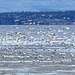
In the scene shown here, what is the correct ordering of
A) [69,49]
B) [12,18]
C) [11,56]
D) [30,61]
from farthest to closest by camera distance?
[12,18] → [69,49] → [11,56] → [30,61]

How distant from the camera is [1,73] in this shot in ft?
91.7

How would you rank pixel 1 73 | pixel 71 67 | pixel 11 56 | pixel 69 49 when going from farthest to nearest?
pixel 69 49 < pixel 11 56 < pixel 71 67 < pixel 1 73

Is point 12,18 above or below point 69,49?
below

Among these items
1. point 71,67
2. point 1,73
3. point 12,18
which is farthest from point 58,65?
point 12,18

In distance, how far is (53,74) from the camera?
28.0 meters

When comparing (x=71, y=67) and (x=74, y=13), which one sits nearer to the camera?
(x=71, y=67)

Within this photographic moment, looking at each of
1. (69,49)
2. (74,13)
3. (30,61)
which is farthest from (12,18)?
(30,61)

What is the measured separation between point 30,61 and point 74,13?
98.8 m

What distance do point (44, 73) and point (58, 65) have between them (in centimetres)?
365

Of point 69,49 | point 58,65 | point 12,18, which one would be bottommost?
point 12,18

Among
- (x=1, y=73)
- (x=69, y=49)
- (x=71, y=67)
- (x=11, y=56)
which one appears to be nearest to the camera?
(x=1, y=73)

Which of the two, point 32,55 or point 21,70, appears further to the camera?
point 32,55

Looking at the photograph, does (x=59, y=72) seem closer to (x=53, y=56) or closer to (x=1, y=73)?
(x=1, y=73)

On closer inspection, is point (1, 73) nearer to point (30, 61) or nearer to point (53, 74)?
point (53, 74)
